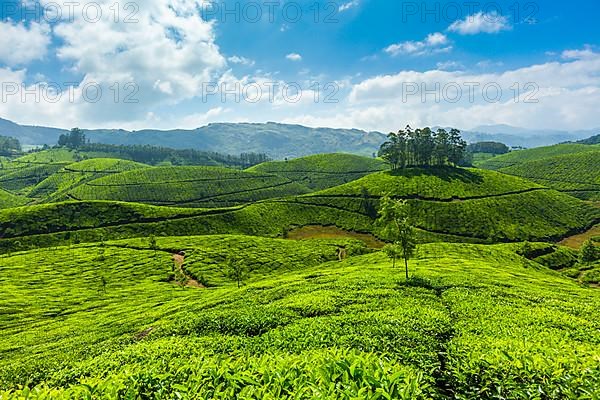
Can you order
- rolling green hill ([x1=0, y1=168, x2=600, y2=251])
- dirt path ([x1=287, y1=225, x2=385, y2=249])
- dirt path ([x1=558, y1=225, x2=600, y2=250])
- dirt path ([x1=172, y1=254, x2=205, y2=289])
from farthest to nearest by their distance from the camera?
dirt path ([x1=287, y1=225, x2=385, y2=249])
rolling green hill ([x1=0, y1=168, x2=600, y2=251])
dirt path ([x1=558, y1=225, x2=600, y2=250])
dirt path ([x1=172, y1=254, x2=205, y2=289])

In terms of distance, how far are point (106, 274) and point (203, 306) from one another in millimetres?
73167

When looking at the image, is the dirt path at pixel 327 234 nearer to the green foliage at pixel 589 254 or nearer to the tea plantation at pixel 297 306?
the tea plantation at pixel 297 306

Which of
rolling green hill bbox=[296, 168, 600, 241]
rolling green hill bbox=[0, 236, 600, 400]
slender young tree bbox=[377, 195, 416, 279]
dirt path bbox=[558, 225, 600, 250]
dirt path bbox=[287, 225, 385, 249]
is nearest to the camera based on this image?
rolling green hill bbox=[0, 236, 600, 400]

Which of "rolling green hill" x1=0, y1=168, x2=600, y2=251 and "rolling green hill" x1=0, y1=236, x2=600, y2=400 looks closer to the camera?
"rolling green hill" x1=0, y1=236, x2=600, y2=400

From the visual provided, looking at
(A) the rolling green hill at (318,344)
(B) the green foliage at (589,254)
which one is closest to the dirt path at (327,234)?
(B) the green foliage at (589,254)

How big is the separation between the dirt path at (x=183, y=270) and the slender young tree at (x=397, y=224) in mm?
60117

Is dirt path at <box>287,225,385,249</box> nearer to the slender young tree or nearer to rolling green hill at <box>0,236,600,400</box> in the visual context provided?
rolling green hill at <box>0,236,600,400</box>

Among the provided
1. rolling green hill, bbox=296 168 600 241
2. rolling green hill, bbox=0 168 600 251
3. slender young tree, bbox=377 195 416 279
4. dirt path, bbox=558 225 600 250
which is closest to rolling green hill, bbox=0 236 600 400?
slender young tree, bbox=377 195 416 279

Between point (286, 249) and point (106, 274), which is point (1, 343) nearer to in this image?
point (106, 274)

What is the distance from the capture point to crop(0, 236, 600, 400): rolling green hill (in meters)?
9.91

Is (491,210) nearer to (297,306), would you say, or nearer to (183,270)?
(183,270)

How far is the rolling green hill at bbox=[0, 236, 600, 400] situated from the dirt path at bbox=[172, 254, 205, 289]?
599 inches

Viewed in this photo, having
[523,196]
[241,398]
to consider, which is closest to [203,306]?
[241,398]

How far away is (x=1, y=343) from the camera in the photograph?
50000 mm
